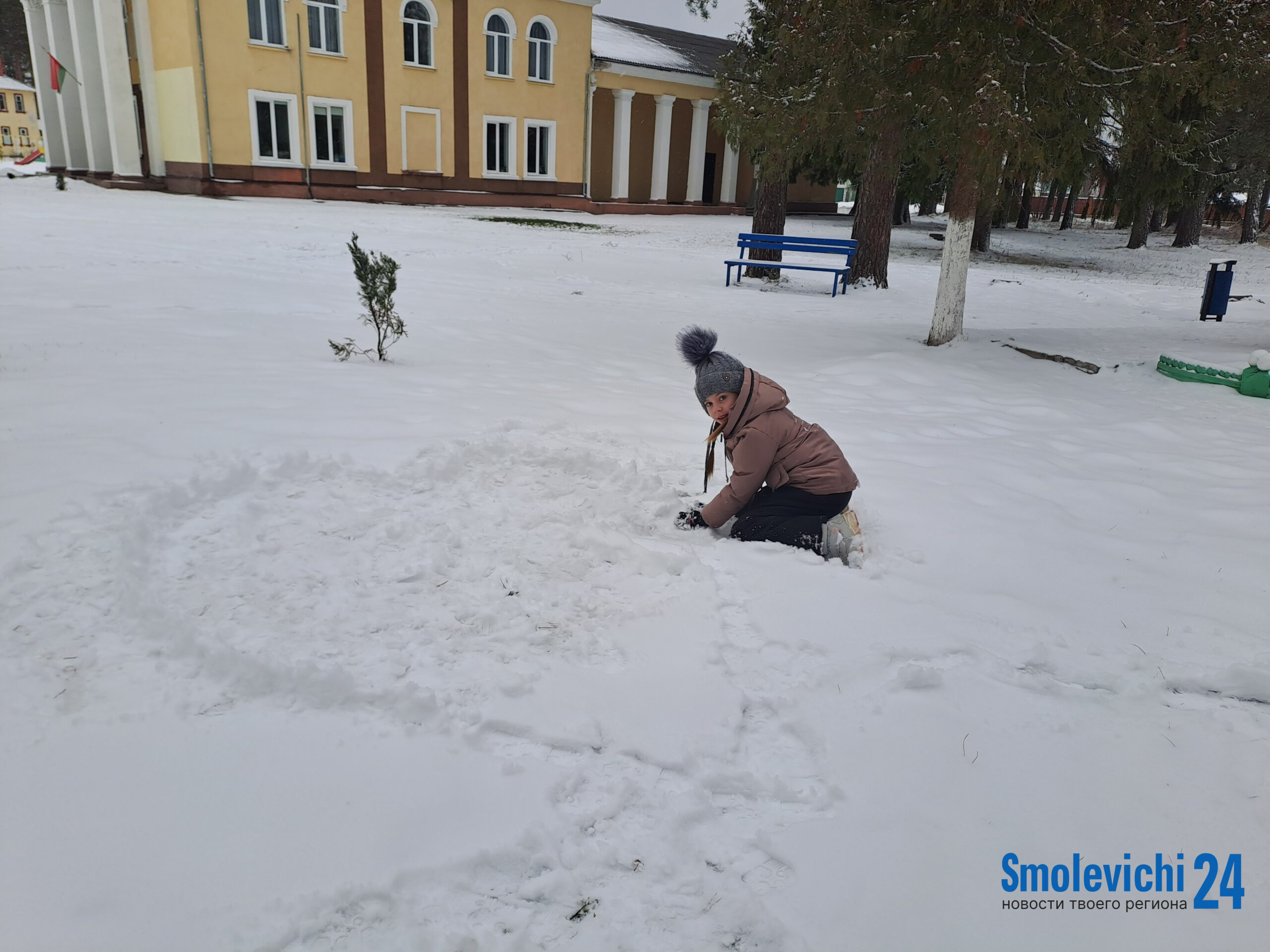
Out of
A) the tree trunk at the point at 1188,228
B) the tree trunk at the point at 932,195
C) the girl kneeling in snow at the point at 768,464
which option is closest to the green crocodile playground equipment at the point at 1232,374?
the girl kneeling in snow at the point at 768,464

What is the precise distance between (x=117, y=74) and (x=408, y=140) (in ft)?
24.8

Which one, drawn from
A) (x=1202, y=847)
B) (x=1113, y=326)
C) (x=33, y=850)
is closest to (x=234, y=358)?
(x=33, y=850)

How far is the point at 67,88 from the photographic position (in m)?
25.2

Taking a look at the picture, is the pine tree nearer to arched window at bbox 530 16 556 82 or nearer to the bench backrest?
the bench backrest

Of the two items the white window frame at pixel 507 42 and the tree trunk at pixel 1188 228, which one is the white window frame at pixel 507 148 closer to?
the white window frame at pixel 507 42

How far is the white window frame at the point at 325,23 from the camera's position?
22422mm

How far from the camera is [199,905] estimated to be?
2012mm

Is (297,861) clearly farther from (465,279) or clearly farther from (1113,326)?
(1113,326)

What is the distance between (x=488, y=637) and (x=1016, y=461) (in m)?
4.14

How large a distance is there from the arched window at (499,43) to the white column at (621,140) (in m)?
4.03

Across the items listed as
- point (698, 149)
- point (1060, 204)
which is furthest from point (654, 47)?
point (1060, 204)

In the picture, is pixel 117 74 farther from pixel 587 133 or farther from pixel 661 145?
pixel 661 145

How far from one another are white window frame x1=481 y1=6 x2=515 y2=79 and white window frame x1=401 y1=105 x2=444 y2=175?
2.14 metres

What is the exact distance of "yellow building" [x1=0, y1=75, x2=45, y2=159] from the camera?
4816cm
